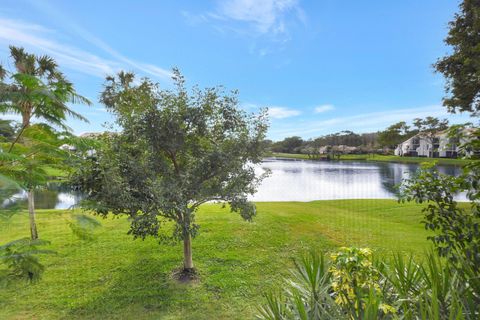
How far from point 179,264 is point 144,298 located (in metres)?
1.78

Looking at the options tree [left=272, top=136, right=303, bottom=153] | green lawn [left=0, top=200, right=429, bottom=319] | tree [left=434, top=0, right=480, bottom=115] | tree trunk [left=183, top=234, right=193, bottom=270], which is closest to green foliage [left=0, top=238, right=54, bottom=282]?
green lawn [left=0, top=200, right=429, bottom=319]

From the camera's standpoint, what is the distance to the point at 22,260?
295cm

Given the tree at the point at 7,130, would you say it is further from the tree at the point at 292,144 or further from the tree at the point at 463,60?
the tree at the point at 292,144

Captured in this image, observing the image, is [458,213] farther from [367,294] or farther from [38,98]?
[38,98]

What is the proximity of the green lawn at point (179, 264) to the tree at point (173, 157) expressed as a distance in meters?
1.12

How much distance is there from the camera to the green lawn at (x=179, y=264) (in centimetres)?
557

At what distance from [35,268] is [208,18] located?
9193 mm

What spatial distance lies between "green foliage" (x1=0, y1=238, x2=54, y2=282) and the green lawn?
454 millimetres

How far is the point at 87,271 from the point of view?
7297 mm

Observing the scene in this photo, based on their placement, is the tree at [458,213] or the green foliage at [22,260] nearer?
the tree at [458,213]

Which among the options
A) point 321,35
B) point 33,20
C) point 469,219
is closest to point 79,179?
point 33,20

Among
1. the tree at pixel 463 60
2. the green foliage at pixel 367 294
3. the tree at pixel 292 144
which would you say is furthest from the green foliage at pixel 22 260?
the tree at pixel 292 144

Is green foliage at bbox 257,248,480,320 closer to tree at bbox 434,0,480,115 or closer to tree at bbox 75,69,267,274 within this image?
tree at bbox 75,69,267,274

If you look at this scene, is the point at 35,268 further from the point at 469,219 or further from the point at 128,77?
the point at 128,77
